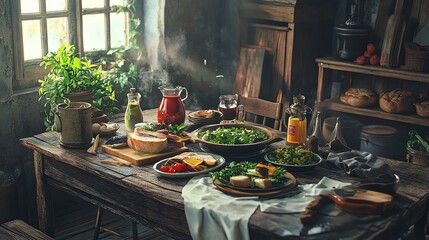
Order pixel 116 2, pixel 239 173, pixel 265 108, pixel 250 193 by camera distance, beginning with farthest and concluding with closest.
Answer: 1. pixel 116 2
2. pixel 265 108
3. pixel 239 173
4. pixel 250 193

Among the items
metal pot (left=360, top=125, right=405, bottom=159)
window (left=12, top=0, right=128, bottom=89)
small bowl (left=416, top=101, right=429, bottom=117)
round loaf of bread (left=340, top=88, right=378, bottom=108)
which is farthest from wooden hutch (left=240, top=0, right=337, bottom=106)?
window (left=12, top=0, right=128, bottom=89)

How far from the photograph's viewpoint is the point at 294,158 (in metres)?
3.24

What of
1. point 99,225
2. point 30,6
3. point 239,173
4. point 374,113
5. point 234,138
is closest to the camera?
point 239,173

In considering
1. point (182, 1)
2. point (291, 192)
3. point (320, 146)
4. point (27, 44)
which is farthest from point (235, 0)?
point (291, 192)

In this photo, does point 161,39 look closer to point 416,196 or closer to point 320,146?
point 320,146

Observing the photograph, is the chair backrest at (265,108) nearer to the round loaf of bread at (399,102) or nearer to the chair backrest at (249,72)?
the chair backrest at (249,72)

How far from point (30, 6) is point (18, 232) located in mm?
1947

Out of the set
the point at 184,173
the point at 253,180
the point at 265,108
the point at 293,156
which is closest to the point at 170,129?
the point at 184,173

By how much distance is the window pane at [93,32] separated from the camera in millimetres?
5250

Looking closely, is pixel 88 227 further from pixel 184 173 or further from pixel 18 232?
pixel 184 173

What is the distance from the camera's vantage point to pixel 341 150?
3.45 m

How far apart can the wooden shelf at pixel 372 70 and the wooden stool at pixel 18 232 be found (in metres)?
2.84

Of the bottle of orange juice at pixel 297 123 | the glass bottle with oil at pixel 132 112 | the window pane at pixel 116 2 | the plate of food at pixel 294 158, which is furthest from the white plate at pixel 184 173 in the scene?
the window pane at pixel 116 2

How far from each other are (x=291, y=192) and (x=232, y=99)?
1.18 m
